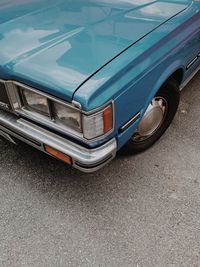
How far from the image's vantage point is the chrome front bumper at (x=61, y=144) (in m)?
1.69

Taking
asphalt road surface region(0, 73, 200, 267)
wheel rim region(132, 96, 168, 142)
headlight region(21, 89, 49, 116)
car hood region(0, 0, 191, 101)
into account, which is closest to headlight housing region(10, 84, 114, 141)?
headlight region(21, 89, 49, 116)

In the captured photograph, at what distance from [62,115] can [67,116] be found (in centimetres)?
4

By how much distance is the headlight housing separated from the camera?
62.1 inches

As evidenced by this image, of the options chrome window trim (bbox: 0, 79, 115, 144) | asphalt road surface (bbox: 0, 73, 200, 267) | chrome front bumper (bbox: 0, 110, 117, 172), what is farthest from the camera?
asphalt road surface (bbox: 0, 73, 200, 267)

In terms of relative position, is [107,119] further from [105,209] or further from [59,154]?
[105,209]

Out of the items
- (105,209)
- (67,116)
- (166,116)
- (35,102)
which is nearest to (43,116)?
(35,102)

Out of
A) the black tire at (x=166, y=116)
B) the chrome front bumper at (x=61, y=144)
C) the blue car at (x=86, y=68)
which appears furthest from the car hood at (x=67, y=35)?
the black tire at (x=166, y=116)

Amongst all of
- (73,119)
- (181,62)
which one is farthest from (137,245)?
(181,62)

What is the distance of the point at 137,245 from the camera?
1.90 metres

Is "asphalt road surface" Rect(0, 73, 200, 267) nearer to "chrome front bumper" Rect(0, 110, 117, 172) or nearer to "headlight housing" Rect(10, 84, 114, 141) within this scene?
"chrome front bumper" Rect(0, 110, 117, 172)

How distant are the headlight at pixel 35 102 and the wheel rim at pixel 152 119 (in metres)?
0.76

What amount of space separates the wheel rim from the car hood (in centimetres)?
57

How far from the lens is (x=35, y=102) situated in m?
1.78

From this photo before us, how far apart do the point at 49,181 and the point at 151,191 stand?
792mm
